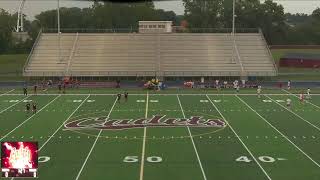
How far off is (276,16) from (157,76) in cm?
3601

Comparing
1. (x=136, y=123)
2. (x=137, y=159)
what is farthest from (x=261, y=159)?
(x=136, y=123)

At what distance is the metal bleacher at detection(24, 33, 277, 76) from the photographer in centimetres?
4781

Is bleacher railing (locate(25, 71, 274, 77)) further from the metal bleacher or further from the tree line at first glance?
the tree line

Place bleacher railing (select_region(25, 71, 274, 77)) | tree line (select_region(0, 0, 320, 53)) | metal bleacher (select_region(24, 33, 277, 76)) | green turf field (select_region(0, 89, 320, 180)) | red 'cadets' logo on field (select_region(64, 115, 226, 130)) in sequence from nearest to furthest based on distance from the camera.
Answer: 1. green turf field (select_region(0, 89, 320, 180))
2. red 'cadets' logo on field (select_region(64, 115, 226, 130))
3. bleacher railing (select_region(25, 71, 274, 77))
4. metal bleacher (select_region(24, 33, 277, 76))
5. tree line (select_region(0, 0, 320, 53))

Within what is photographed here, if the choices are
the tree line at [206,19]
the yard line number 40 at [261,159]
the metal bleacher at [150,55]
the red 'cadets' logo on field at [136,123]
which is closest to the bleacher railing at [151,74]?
the metal bleacher at [150,55]

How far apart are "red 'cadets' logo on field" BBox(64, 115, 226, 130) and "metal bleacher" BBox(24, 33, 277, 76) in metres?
20.6

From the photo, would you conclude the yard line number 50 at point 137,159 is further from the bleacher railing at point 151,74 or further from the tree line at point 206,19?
the tree line at point 206,19

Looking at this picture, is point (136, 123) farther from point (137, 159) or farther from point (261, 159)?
point (261, 159)

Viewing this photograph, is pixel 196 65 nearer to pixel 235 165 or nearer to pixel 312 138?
pixel 312 138

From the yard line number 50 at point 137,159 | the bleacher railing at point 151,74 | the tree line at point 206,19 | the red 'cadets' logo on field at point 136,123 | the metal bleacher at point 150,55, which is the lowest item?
the yard line number 50 at point 137,159

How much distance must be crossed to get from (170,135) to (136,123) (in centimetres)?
324

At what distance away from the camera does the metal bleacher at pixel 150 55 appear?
157ft

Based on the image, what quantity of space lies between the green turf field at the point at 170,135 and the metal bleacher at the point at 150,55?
11502 mm

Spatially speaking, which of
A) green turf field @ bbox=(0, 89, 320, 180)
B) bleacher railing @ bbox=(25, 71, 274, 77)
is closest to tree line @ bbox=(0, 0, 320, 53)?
bleacher railing @ bbox=(25, 71, 274, 77)
